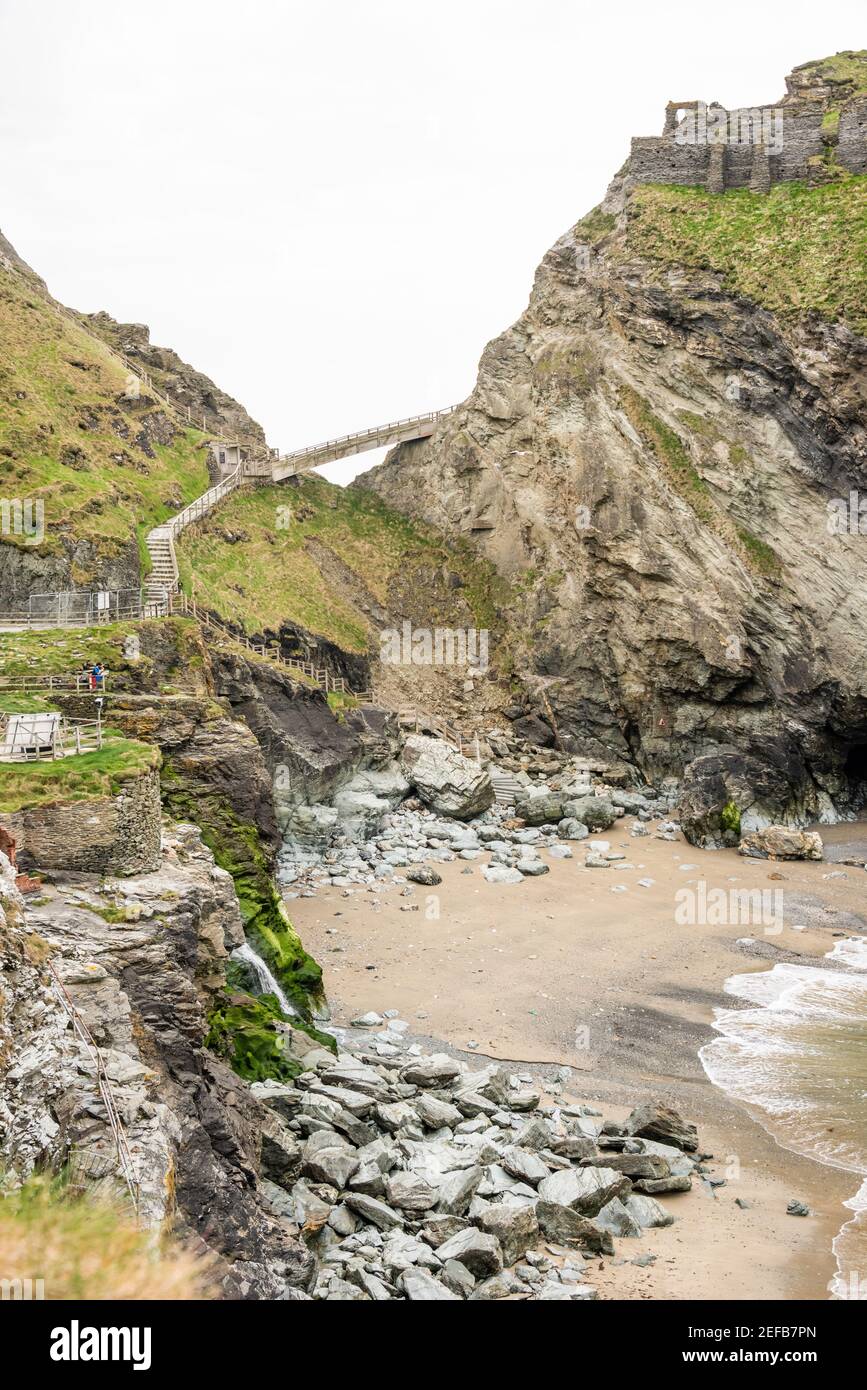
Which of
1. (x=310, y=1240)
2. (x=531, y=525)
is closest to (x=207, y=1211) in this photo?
(x=310, y=1240)

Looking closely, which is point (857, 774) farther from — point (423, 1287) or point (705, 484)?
point (423, 1287)

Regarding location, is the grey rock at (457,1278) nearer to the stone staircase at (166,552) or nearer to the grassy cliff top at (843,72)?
the stone staircase at (166,552)

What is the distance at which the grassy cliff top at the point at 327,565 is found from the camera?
45469 mm

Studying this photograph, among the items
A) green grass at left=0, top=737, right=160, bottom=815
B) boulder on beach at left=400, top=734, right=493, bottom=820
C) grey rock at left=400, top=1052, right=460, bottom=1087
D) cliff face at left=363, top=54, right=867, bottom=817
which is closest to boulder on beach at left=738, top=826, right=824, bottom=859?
cliff face at left=363, top=54, right=867, bottom=817

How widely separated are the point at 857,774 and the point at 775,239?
934 inches

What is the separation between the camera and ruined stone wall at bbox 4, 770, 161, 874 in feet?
50.2

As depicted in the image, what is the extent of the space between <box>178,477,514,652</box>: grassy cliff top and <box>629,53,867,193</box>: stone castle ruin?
2147cm

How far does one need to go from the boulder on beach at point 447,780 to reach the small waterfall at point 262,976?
1994 centimetres

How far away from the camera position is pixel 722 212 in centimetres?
4528

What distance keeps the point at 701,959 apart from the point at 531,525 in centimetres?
2981

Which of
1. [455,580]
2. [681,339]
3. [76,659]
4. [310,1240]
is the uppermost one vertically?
[681,339]

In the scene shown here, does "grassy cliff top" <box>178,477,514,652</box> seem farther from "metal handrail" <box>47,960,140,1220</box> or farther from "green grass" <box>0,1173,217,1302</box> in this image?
"green grass" <box>0,1173,217,1302</box>

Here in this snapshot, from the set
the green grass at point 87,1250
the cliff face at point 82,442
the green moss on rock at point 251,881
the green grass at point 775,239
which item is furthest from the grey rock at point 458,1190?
the green grass at point 775,239
